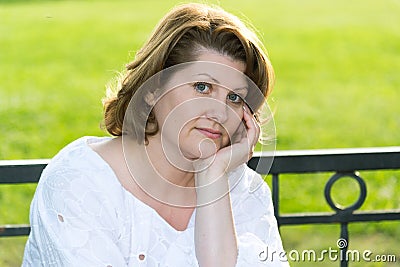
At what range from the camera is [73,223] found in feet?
7.87

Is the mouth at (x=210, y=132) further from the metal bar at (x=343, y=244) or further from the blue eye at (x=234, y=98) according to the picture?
the metal bar at (x=343, y=244)

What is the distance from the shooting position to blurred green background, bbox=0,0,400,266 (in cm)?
550

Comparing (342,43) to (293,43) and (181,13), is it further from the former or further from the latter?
(181,13)

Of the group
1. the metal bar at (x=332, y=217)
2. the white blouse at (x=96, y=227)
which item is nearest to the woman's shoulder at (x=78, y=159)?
the white blouse at (x=96, y=227)

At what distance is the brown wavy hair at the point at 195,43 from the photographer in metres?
2.43

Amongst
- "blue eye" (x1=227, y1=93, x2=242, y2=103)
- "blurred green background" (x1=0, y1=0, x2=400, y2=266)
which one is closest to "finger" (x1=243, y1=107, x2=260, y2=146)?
"blue eye" (x1=227, y1=93, x2=242, y2=103)

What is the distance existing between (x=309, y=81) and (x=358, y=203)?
562cm

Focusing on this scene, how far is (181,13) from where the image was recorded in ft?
8.07

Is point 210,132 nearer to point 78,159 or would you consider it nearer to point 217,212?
point 217,212

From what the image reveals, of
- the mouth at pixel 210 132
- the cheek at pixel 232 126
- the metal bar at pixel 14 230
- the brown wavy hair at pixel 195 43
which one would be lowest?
the metal bar at pixel 14 230

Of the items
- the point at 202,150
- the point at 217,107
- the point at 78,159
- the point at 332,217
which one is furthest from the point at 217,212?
the point at 332,217

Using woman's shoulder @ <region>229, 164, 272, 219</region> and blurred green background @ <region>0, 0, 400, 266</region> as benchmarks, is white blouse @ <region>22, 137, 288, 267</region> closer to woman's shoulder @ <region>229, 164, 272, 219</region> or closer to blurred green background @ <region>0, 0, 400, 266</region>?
woman's shoulder @ <region>229, 164, 272, 219</region>

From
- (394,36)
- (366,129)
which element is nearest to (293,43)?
(394,36)

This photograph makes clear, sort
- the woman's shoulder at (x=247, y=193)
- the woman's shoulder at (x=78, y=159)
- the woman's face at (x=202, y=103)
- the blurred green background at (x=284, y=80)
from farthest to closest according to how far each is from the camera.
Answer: the blurred green background at (x=284, y=80) < the woman's shoulder at (x=247, y=193) < the woman's shoulder at (x=78, y=159) < the woman's face at (x=202, y=103)
